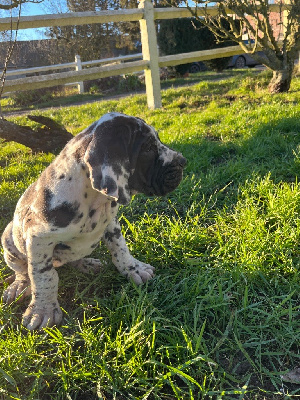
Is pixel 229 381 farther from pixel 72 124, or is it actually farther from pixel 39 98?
pixel 39 98

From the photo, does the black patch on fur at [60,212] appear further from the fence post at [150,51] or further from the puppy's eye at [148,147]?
the fence post at [150,51]

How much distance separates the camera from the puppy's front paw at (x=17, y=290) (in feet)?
7.28

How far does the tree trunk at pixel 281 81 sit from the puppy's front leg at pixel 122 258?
19.0 ft

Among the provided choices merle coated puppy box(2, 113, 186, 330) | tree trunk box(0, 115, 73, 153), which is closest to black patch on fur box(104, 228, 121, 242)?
merle coated puppy box(2, 113, 186, 330)

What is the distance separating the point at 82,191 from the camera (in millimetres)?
1750

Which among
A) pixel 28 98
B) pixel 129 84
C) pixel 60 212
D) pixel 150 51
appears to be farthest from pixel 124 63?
pixel 28 98

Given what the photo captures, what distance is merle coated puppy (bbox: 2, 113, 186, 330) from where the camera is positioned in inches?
64.3

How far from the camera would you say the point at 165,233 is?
272cm

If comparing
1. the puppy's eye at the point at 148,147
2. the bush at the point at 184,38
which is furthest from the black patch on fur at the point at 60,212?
the bush at the point at 184,38

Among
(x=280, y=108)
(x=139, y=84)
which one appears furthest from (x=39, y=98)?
(x=280, y=108)

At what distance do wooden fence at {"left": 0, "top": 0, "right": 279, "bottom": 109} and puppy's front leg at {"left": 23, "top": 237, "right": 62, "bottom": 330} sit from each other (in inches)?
186

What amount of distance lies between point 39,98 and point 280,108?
1044 centimetres

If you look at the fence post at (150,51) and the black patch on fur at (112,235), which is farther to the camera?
the fence post at (150,51)

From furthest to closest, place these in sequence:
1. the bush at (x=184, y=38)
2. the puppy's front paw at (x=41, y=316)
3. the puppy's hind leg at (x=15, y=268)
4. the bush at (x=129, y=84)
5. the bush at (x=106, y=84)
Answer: the bush at (x=184, y=38) < the bush at (x=106, y=84) < the bush at (x=129, y=84) < the puppy's hind leg at (x=15, y=268) < the puppy's front paw at (x=41, y=316)
